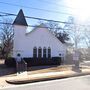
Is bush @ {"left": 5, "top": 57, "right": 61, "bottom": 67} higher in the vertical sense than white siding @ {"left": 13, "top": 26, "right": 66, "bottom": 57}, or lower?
lower

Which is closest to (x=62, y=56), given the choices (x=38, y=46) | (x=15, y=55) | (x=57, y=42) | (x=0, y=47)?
(x=57, y=42)

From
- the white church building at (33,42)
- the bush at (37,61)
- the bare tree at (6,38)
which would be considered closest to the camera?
the bush at (37,61)

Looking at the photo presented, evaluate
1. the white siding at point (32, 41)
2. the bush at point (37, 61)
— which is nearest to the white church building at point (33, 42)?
the white siding at point (32, 41)

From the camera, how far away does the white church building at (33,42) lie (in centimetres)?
3128

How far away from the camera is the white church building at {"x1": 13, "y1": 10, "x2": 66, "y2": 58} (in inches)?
1232

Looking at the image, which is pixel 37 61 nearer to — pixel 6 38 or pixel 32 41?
pixel 32 41

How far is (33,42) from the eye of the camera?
32.4 m

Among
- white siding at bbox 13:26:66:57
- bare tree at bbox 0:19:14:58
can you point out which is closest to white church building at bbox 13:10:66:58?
white siding at bbox 13:26:66:57

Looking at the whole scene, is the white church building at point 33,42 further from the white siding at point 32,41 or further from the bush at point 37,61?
the bush at point 37,61

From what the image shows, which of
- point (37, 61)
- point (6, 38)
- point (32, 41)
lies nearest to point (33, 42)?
point (32, 41)

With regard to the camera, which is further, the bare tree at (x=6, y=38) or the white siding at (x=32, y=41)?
the bare tree at (x=6, y=38)

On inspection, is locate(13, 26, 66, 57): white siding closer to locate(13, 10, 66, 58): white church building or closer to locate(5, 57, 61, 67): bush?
locate(13, 10, 66, 58): white church building

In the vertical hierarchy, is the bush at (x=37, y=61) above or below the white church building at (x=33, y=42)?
below

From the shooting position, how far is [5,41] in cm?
5878
